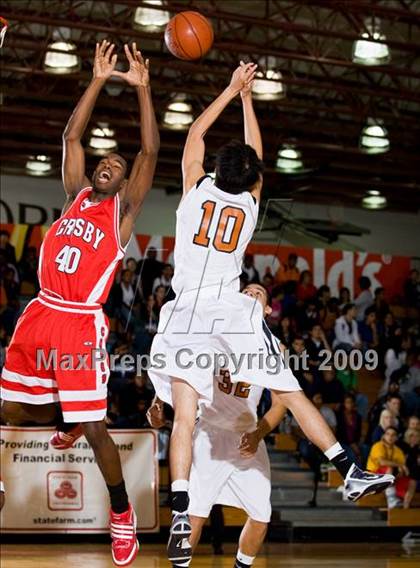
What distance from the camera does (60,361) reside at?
6301 millimetres

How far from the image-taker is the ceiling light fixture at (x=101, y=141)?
748 inches

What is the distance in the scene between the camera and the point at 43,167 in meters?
21.2

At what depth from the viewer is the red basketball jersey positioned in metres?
6.50

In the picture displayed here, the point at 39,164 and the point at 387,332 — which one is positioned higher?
the point at 39,164

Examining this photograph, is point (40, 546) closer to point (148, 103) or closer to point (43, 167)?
point (148, 103)

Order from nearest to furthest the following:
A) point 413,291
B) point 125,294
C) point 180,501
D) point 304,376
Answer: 1. point 180,501
2. point 304,376
3. point 125,294
4. point 413,291

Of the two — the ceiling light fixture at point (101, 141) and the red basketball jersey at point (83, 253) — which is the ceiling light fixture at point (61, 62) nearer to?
the ceiling light fixture at point (101, 141)

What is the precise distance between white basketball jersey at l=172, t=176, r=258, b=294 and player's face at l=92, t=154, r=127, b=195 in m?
0.43

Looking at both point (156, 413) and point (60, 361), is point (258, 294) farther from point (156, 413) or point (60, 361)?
point (60, 361)

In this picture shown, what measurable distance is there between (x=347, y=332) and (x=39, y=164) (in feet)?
24.4

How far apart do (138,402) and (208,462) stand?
6006 millimetres

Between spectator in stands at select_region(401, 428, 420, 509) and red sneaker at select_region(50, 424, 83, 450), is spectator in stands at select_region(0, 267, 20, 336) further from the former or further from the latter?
red sneaker at select_region(50, 424, 83, 450)

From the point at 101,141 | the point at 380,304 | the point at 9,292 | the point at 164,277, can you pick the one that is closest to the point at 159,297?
the point at 164,277

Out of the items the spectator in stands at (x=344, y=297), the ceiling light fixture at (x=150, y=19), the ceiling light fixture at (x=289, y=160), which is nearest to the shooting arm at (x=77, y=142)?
the ceiling light fixture at (x=150, y=19)
